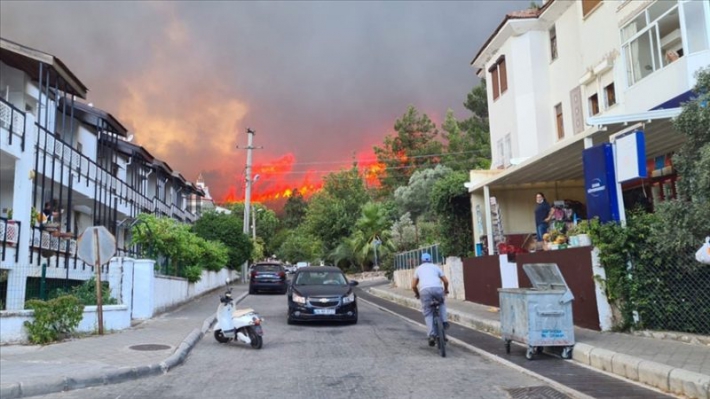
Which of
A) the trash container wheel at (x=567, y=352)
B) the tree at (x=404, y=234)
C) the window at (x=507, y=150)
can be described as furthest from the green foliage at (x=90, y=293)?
the tree at (x=404, y=234)

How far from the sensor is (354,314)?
14.6 metres

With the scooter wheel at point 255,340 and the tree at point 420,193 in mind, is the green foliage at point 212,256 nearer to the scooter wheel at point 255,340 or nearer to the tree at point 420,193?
the scooter wheel at point 255,340

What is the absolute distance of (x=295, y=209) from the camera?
9088cm

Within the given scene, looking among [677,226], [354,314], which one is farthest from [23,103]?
[677,226]

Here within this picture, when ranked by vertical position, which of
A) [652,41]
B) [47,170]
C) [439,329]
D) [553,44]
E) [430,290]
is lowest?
[439,329]

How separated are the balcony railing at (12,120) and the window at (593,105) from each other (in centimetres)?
1852

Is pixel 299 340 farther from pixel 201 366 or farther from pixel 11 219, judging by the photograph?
pixel 11 219

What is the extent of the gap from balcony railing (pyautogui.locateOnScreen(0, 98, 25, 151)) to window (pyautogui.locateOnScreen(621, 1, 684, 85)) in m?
17.7

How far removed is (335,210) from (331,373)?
47558mm

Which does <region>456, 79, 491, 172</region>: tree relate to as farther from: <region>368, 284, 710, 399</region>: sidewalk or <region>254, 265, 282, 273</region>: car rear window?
<region>368, 284, 710, 399</region>: sidewalk

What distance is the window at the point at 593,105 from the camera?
795 inches

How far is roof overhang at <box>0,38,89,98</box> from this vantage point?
16938 mm

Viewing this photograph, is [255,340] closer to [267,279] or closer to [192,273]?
[192,273]

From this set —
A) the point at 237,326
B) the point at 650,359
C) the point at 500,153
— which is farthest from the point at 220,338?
the point at 500,153
